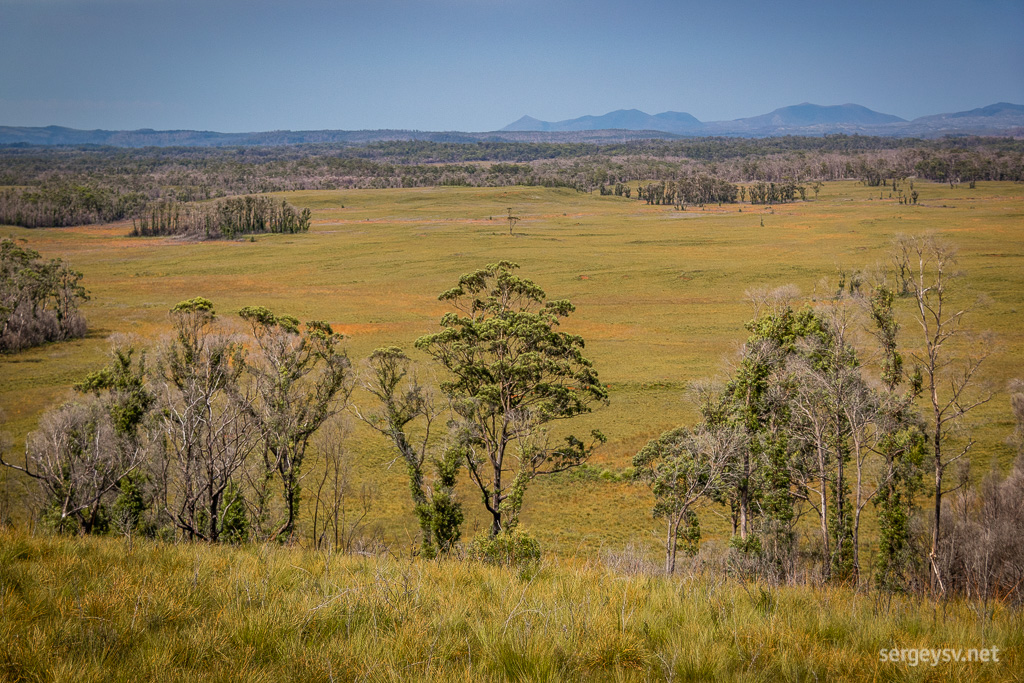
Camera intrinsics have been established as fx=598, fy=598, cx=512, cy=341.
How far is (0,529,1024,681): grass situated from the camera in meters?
3.05

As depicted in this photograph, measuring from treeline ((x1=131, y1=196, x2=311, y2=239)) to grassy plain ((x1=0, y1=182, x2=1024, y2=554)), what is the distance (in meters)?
6.36

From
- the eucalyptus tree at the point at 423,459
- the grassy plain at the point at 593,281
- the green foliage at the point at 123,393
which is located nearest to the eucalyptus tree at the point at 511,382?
the eucalyptus tree at the point at 423,459

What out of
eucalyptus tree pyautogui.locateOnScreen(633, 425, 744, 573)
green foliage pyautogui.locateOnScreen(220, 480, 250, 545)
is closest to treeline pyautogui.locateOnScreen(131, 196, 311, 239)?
green foliage pyautogui.locateOnScreen(220, 480, 250, 545)

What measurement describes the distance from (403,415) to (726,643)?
74.3 ft

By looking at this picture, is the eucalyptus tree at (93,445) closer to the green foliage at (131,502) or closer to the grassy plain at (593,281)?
the green foliage at (131,502)

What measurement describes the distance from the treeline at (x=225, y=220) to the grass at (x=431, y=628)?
474 ft

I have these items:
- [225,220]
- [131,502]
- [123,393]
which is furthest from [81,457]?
[225,220]

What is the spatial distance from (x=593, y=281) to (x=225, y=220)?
93.6 meters

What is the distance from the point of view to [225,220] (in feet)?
447

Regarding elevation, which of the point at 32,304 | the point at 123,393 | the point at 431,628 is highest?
the point at 431,628

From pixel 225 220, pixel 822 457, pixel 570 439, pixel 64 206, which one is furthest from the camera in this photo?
pixel 64 206

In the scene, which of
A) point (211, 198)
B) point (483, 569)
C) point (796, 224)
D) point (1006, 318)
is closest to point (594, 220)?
point (796, 224)

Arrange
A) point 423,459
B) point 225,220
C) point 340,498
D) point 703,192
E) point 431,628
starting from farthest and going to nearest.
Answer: point 703,192 → point 225,220 → point 340,498 → point 423,459 → point 431,628

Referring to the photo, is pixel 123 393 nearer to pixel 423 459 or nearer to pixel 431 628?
pixel 423 459
